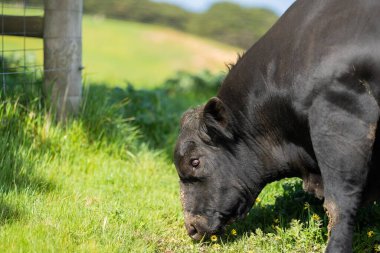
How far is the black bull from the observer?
4.49 metres

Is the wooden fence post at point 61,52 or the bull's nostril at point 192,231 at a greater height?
the wooden fence post at point 61,52

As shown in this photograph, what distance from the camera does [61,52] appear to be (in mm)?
7453

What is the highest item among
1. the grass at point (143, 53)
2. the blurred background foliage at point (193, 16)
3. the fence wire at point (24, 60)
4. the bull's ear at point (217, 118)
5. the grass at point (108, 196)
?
the bull's ear at point (217, 118)

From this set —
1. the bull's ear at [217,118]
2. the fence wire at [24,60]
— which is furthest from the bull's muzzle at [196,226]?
the fence wire at [24,60]

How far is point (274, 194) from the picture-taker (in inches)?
264

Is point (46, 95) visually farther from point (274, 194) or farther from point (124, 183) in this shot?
point (274, 194)

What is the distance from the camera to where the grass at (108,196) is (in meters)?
5.29

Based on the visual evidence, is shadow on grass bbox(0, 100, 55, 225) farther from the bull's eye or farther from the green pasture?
the bull's eye

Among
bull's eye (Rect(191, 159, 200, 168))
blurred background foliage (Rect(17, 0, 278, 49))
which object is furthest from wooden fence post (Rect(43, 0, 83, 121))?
blurred background foliage (Rect(17, 0, 278, 49))

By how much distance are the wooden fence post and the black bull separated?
234 centimetres

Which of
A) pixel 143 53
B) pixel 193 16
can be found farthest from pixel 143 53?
pixel 193 16

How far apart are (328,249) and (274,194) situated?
2.08m

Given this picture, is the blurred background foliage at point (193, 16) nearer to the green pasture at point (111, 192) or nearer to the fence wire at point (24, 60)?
the green pasture at point (111, 192)

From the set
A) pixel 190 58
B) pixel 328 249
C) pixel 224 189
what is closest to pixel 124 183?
pixel 224 189
